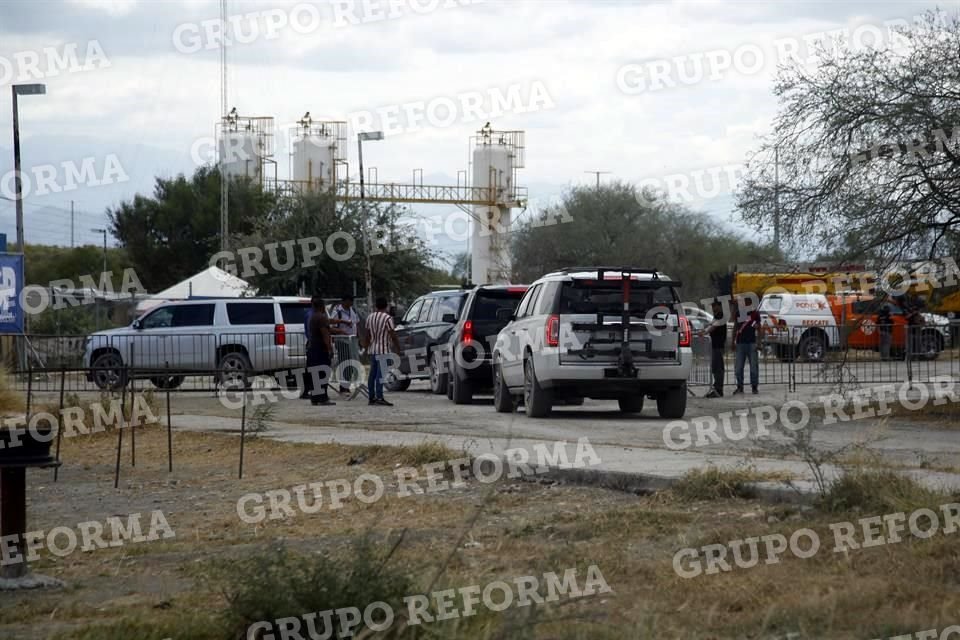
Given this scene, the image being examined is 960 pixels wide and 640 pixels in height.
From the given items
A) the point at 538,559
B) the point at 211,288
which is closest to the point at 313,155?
the point at 211,288

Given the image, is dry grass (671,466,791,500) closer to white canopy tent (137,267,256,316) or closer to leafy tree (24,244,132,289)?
white canopy tent (137,267,256,316)

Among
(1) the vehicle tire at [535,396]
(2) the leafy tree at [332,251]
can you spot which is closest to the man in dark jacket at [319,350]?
(1) the vehicle tire at [535,396]

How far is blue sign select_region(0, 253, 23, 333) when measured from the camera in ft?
76.9

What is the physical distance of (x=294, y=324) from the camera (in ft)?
92.1

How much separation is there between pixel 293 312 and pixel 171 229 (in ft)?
158

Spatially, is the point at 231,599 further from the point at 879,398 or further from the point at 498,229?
the point at 498,229

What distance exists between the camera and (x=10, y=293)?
23.7 metres

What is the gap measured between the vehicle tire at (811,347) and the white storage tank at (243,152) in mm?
40550

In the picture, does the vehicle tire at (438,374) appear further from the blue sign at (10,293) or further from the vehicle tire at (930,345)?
the vehicle tire at (930,345)

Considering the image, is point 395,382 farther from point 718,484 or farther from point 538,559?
point 538,559

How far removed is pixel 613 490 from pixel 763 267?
47.2 feet

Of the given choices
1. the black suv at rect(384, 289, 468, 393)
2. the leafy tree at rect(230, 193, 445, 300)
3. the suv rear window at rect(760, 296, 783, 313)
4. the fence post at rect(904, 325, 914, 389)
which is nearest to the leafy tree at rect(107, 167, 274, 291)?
the leafy tree at rect(230, 193, 445, 300)

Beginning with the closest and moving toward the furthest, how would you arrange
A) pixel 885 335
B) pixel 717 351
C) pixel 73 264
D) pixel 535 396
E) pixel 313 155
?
1. pixel 535 396
2. pixel 717 351
3. pixel 885 335
4. pixel 313 155
5. pixel 73 264

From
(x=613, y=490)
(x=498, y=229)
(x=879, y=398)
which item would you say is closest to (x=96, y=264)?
(x=498, y=229)
